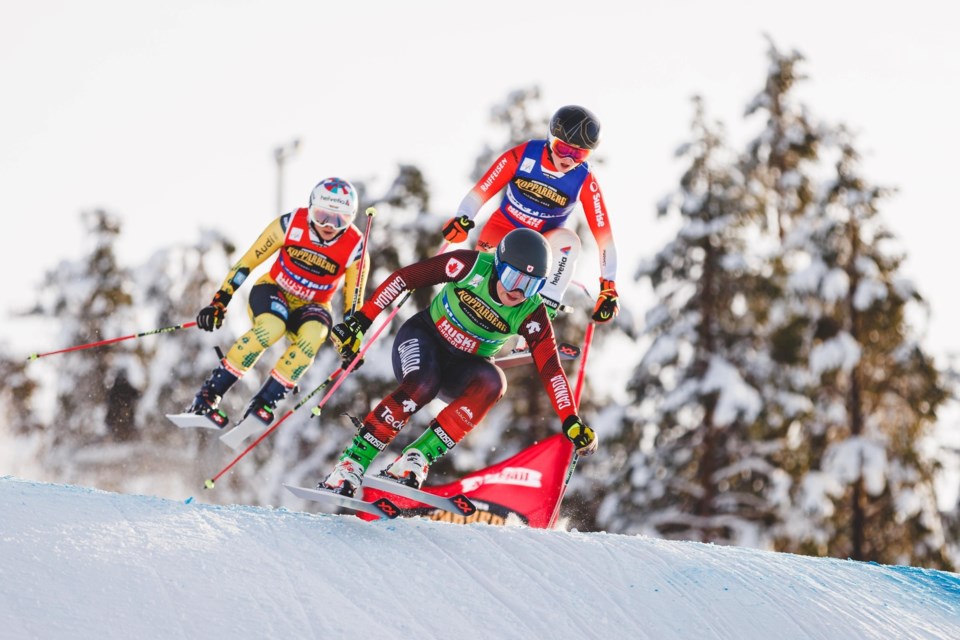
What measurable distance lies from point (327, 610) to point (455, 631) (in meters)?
0.52

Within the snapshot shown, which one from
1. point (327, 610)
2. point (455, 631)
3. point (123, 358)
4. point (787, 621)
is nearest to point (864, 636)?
point (787, 621)

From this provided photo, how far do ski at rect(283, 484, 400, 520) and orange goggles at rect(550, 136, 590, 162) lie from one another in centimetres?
271

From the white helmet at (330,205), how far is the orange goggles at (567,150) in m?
1.36

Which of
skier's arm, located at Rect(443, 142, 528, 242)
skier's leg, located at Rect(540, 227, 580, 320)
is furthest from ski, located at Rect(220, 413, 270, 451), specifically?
skier's leg, located at Rect(540, 227, 580, 320)

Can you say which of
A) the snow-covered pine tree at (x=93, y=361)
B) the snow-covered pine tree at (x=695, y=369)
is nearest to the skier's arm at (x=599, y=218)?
the snow-covered pine tree at (x=695, y=369)

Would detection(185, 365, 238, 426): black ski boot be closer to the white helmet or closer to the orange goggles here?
the white helmet

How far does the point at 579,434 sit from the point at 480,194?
2.06m

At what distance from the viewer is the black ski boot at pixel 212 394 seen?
7.62m

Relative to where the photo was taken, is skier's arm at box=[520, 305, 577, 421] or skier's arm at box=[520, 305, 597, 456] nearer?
skier's arm at box=[520, 305, 597, 456]

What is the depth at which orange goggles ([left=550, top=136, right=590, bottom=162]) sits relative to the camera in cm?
739

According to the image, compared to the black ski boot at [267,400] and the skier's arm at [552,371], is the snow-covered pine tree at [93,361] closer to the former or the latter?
the black ski boot at [267,400]

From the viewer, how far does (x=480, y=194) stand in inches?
297

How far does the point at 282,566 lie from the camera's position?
4.91 meters

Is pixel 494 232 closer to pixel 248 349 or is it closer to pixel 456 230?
pixel 456 230
